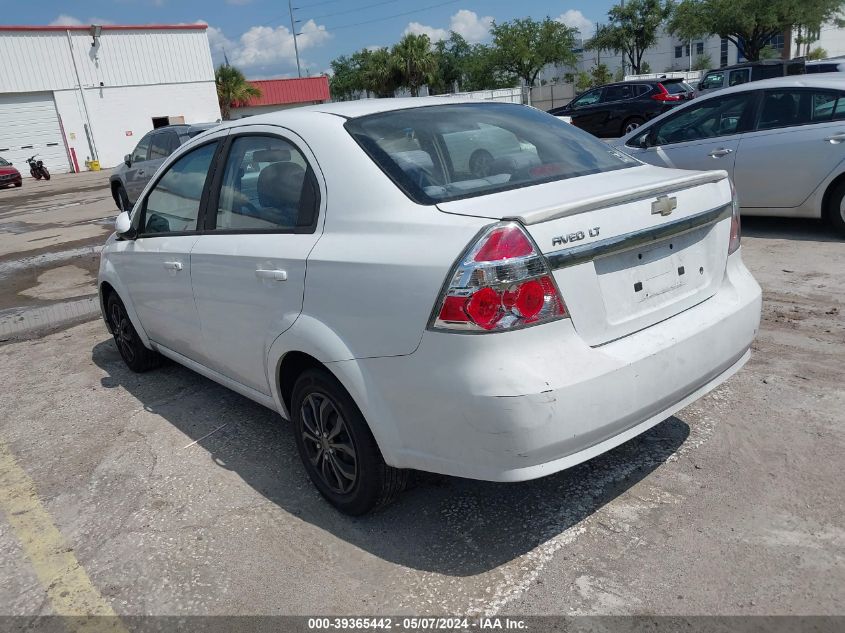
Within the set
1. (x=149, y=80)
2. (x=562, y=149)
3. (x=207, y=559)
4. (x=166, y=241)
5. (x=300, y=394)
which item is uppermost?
(x=149, y=80)

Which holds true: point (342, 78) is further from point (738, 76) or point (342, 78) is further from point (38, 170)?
point (738, 76)

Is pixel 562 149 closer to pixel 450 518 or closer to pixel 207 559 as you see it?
pixel 450 518

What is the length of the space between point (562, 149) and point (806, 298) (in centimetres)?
314

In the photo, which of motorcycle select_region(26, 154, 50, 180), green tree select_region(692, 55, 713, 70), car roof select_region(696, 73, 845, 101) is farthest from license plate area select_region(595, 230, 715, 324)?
green tree select_region(692, 55, 713, 70)

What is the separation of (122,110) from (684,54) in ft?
222

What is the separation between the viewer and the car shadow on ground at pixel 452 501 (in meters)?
2.84

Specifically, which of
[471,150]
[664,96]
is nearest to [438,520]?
[471,150]

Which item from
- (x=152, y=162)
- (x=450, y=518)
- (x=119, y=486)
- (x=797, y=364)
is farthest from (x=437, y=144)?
(x=152, y=162)

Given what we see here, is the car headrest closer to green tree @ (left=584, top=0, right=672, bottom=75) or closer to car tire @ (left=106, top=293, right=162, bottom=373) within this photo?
car tire @ (left=106, top=293, right=162, bottom=373)

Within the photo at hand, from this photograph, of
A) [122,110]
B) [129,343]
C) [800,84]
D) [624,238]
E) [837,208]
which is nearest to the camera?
[624,238]

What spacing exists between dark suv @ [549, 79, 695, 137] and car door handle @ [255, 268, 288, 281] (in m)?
17.1

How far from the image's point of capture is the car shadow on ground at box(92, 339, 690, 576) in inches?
112

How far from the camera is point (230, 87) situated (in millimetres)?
50062

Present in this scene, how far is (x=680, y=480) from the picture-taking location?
316 cm
